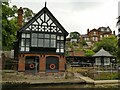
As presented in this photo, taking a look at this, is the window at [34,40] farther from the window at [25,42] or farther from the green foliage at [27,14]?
the green foliage at [27,14]

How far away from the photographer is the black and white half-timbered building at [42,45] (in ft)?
100

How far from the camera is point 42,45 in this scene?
101 feet

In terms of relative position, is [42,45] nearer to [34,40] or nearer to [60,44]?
[34,40]

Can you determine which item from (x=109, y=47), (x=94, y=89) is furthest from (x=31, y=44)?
(x=109, y=47)

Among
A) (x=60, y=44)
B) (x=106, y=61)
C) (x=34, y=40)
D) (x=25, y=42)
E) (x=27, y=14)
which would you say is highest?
(x=27, y=14)

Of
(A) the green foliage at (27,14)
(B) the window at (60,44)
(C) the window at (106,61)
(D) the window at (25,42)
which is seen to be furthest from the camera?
(A) the green foliage at (27,14)

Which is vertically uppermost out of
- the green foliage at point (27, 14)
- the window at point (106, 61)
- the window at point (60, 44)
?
the green foliage at point (27, 14)

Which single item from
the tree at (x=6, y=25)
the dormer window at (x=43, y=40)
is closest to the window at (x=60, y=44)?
the dormer window at (x=43, y=40)

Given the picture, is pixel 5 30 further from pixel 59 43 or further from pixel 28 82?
pixel 59 43

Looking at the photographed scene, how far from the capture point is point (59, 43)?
31703mm

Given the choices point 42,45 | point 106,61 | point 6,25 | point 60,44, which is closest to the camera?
point 6,25

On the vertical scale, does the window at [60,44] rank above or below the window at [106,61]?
above

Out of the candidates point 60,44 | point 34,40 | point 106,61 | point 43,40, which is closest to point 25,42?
point 34,40

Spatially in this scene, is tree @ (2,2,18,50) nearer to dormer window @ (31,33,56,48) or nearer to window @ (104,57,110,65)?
dormer window @ (31,33,56,48)
